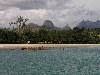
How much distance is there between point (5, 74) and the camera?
51.3 meters

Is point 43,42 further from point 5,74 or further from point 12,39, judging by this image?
point 5,74

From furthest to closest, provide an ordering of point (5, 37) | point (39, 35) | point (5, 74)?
point (39, 35) → point (5, 37) → point (5, 74)

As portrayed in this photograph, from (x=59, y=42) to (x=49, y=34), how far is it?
8.23 m

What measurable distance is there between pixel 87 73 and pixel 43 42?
143 meters

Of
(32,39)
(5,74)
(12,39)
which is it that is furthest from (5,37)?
(5,74)

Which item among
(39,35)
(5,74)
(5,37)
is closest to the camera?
(5,74)

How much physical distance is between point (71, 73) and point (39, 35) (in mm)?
142540

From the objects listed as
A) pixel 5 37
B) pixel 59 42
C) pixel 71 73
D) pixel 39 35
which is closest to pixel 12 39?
pixel 5 37

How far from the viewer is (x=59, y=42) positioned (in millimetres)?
199000

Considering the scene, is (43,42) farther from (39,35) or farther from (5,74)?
(5,74)

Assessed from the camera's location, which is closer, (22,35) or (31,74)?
(31,74)

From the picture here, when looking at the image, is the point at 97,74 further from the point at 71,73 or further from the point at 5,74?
the point at 5,74

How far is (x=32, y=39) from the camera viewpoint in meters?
194

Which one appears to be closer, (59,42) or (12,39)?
(12,39)
